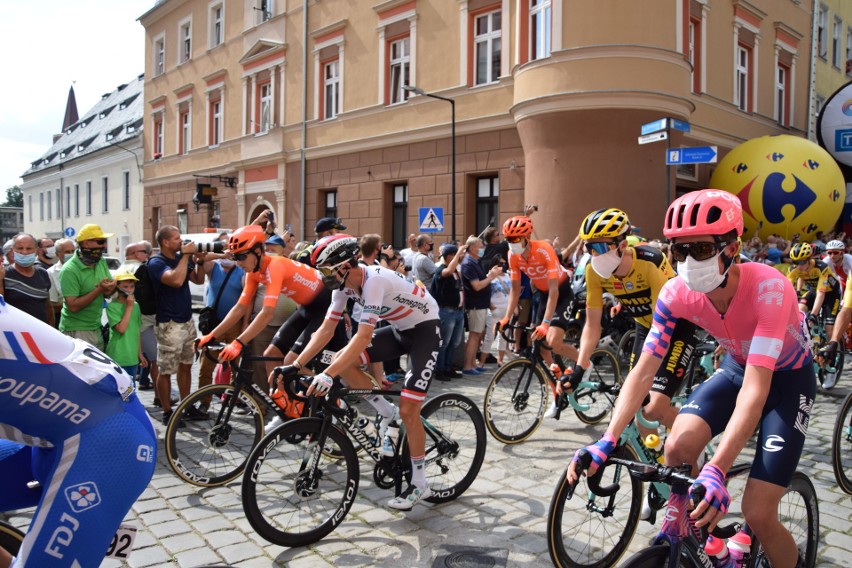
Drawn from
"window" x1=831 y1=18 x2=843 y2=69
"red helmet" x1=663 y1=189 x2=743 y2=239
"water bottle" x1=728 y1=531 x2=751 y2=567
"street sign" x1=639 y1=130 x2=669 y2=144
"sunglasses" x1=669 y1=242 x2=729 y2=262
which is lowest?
"water bottle" x1=728 y1=531 x2=751 y2=567

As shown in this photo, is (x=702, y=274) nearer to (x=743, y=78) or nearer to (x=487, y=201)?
(x=487, y=201)

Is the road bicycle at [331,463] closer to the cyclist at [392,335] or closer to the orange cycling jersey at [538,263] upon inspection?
the cyclist at [392,335]

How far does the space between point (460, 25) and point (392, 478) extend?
626 inches

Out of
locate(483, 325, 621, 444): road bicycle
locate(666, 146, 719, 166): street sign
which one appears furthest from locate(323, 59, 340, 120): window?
locate(483, 325, 621, 444): road bicycle

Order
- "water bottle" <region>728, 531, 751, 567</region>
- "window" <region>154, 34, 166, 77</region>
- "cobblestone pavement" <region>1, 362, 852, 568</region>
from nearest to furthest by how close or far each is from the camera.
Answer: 1. "water bottle" <region>728, 531, 751, 567</region>
2. "cobblestone pavement" <region>1, 362, 852, 568</region>
3. "window" <region>154, 34, 166, 77</region>

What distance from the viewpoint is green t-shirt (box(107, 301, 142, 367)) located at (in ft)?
21.2

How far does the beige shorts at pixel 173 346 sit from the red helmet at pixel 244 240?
167 centimetres

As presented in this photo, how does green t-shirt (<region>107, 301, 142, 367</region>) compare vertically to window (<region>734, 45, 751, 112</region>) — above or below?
below

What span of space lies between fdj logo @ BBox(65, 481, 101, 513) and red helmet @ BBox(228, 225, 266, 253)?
383 cm

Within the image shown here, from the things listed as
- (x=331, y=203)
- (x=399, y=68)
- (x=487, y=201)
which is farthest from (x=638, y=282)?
(x=331, y=203)

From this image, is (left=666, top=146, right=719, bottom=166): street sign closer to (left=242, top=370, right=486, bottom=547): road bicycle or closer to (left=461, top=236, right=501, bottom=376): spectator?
(left=461, top=236, right=501, bottom=376): spectator

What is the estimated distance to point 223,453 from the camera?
5.21 metres

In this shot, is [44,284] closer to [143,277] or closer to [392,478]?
[143,277]

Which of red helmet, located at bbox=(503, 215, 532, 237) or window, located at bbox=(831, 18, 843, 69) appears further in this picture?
window, located at bbox=(831, 18, 843, 69)
